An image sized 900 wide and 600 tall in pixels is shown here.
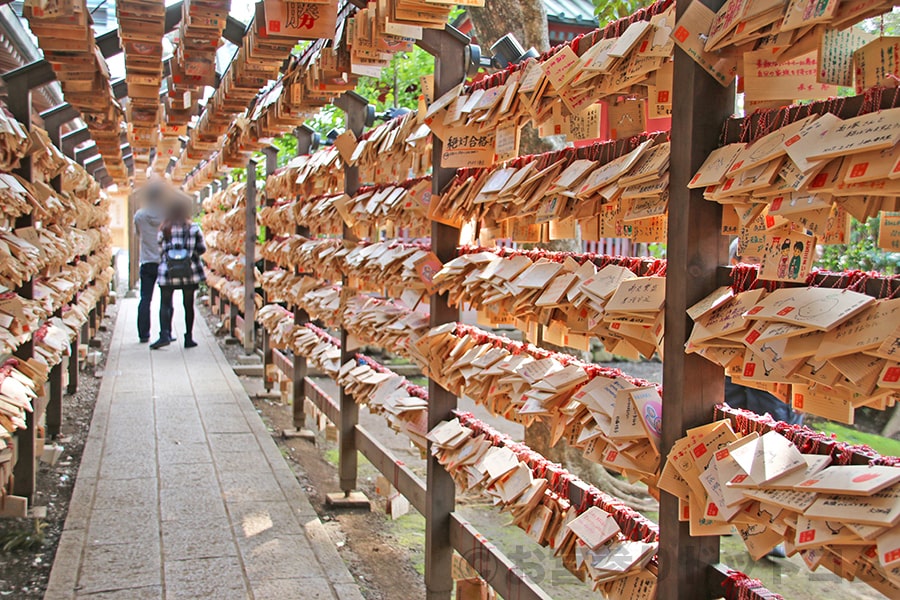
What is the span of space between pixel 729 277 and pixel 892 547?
641 millimetres

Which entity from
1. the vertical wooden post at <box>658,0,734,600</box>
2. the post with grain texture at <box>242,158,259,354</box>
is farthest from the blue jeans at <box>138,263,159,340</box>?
Result: the vertical wooden post at <box>658,0,734,600</box>

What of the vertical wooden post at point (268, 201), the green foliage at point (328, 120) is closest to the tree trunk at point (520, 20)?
the vertical wooden post at point (268, 201)

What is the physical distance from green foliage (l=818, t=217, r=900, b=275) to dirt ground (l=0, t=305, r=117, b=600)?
20.9 ft

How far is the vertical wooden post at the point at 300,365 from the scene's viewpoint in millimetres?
6422

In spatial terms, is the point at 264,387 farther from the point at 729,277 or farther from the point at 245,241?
the point at 729,277

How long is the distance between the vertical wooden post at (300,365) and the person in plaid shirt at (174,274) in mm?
3494

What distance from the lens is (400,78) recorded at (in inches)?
337

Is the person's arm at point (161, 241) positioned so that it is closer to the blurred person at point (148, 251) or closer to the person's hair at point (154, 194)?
the blurred person at point (148, 251)

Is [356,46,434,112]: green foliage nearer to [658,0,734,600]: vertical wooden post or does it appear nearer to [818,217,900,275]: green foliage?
[818,217,900,275]: green foliage

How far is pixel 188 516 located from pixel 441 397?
171 cm

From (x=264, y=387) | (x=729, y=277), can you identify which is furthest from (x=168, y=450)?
(x=729, y=277)

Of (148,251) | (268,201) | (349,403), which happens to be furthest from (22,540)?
(148,251)

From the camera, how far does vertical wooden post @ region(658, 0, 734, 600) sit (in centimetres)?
171

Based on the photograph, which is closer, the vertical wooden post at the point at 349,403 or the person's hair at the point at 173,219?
the vertical wooden post at the point at 349,403
